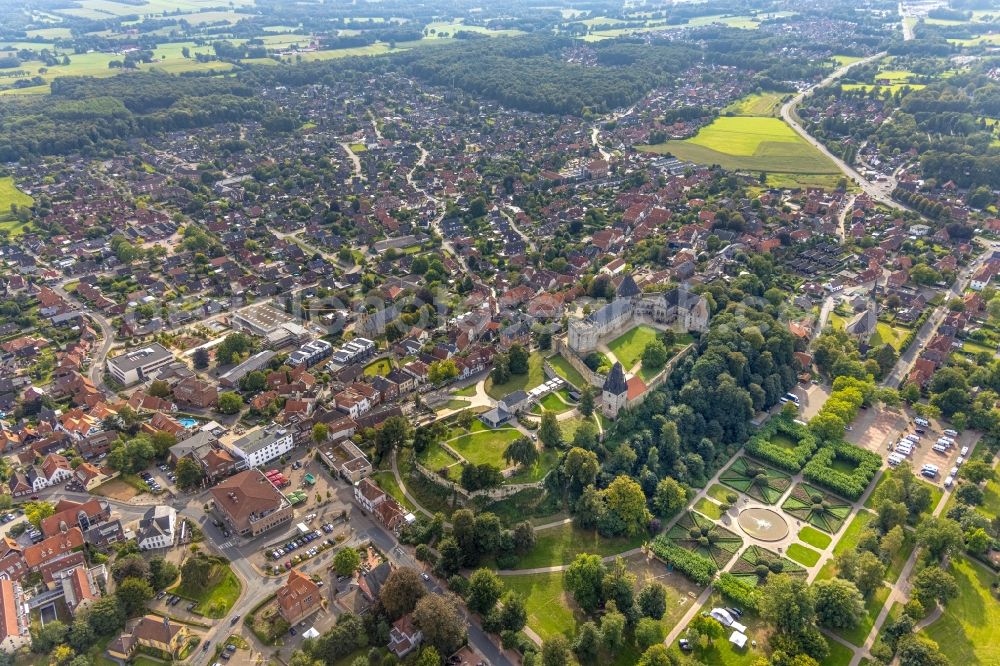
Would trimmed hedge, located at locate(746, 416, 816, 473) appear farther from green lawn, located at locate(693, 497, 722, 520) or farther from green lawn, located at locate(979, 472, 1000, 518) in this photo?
green lawn, located at locate(979, 472, 1000, 518)

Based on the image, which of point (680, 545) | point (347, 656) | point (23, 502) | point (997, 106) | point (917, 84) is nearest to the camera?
point (347, 656)

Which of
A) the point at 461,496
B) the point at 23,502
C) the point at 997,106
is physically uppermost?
the point at 997,106

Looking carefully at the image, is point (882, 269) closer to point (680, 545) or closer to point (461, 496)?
point (680, 545)

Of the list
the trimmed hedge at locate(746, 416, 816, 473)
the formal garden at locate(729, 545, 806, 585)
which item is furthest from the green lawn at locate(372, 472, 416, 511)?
the trimmed hedge at locate(746, 416, 816, 473)

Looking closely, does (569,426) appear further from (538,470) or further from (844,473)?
(844,473)

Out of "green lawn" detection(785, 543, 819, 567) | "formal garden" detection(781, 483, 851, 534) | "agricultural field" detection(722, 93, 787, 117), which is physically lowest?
"green lawn" detection(785, 543, 819, 567)

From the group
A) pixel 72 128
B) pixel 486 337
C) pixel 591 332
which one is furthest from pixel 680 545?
pixel 72 128
